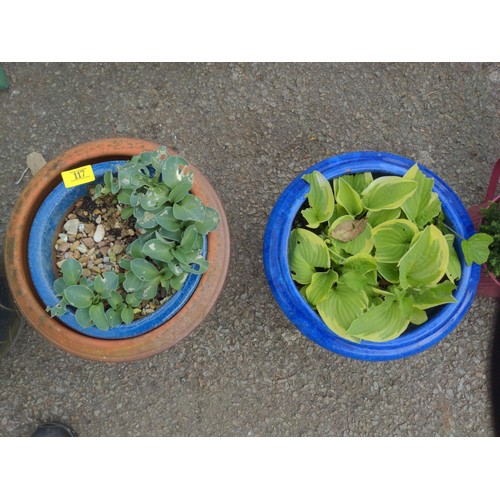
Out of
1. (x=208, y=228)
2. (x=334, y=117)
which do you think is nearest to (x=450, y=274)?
(x=208, y=228)

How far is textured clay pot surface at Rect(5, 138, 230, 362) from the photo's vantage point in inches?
44.0

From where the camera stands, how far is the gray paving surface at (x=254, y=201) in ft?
5.22

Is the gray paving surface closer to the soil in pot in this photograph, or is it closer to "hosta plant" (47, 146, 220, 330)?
the soil in pot

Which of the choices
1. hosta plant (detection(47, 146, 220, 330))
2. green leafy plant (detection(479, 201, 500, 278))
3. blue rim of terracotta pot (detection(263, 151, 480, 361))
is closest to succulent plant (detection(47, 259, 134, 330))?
hosta plant (detection(47, 146, 220, 330))

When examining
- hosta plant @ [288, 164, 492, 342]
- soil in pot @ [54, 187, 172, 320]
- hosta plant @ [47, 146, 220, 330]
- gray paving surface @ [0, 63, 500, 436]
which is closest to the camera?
hosta plant @ [47, 146, 220, 330]

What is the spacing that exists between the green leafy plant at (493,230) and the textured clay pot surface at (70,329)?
2.08ft

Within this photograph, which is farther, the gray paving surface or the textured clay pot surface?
the gray paving surface

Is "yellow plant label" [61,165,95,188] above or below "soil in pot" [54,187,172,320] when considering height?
above

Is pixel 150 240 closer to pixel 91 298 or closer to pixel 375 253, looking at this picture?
pixel 91 298

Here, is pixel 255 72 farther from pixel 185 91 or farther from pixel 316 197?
pixel 316 197

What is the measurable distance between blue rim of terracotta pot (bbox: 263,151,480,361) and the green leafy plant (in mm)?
61

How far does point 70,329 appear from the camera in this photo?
1.13 metres

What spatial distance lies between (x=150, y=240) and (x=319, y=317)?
434 millimetres

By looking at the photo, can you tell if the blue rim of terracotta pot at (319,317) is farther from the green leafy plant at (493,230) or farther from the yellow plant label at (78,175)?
the yellow plant label at (78,175)
